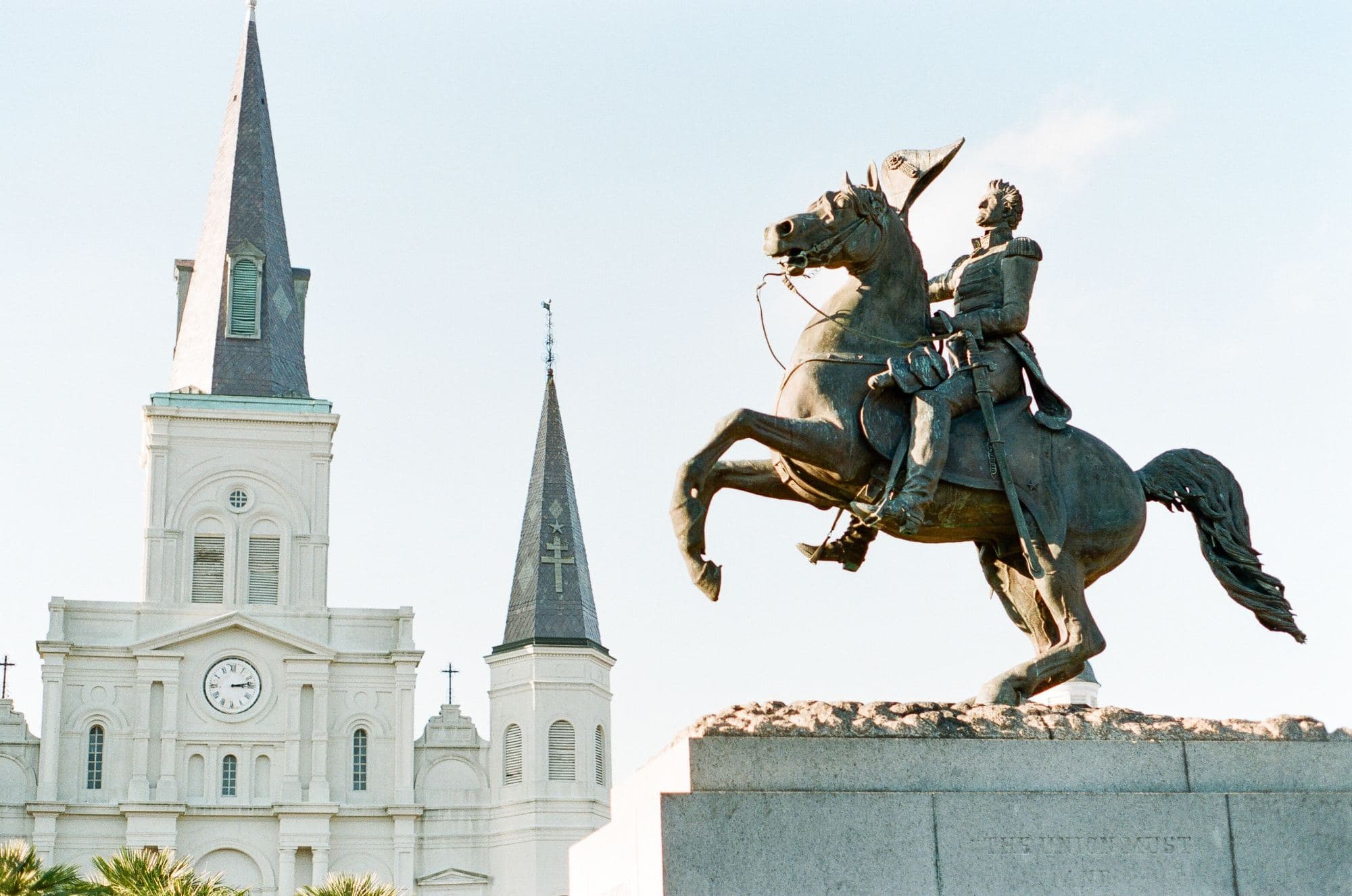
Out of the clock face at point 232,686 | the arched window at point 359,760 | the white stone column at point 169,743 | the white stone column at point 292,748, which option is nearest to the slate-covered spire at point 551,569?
the arched window at point 359,760

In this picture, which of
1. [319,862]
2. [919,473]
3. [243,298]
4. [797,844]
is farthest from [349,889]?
[243,298]

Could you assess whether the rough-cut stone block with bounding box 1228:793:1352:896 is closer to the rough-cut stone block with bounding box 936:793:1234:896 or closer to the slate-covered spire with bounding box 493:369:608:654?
the rough-cut stone block with bounding box 936:793:1234:896

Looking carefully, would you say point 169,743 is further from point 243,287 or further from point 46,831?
point 243,287

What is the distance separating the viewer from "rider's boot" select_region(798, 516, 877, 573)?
9000 millimetres

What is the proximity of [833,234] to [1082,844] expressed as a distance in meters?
3.00

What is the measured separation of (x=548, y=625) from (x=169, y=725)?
443 inches

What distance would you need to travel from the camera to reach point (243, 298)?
6144 cm

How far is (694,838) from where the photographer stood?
291 inches

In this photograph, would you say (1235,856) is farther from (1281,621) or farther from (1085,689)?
(1085,689)

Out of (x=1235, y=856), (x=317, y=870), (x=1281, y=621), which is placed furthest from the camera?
(x=317, y=870)

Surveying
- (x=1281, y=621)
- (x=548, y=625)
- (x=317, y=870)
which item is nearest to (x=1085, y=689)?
(x=548, y=625)

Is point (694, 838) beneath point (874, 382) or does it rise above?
beneath

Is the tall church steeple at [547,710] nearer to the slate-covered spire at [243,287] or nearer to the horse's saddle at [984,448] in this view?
the slate-covered spire at [243,287]

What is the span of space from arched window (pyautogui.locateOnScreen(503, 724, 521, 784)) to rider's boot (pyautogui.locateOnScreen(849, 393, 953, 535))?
163 ft
